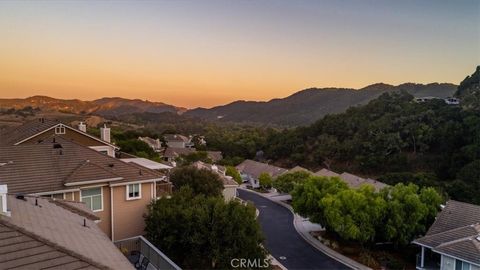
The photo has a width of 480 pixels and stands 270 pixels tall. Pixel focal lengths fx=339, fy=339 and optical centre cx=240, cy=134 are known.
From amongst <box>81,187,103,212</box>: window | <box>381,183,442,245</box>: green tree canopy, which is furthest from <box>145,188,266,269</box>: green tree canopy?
<box>381,183,442,245</box>: green tree canopy

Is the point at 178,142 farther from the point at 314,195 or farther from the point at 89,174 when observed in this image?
the point at 89,174

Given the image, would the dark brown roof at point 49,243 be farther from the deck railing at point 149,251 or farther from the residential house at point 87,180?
the residential house at point 87,180

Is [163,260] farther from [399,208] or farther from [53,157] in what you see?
[399,208]

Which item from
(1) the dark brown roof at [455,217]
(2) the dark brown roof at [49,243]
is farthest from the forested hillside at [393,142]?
(2) the dark brown roof at [49,243]

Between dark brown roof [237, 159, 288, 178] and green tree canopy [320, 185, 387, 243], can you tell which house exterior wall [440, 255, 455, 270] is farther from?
dark brown roof [237, 159, 288, 178]

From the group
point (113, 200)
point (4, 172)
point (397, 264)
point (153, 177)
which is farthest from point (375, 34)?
point (4, 172)

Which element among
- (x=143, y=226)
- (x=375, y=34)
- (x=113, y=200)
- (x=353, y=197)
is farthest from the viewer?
(x=375, y=34)

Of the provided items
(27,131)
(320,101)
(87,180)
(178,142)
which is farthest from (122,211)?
(320,101)
